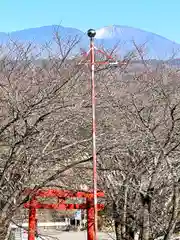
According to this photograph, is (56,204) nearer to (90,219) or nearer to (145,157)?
(90,219)

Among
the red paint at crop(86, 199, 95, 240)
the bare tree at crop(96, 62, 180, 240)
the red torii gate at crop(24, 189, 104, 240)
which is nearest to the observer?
the red torii gate at crop(24, 189, 104, 240)

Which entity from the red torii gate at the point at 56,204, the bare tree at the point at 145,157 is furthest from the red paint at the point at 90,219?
the bare tree at the point at 145,157

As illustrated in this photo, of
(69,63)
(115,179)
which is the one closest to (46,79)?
(69,63)

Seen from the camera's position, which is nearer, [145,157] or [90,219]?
[145,157]

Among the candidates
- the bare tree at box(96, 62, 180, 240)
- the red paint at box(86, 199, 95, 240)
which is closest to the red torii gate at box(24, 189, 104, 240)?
the red paint at box(86, 199, 95, 240)

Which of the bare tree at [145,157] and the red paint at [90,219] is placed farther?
the red paint at [90,219]

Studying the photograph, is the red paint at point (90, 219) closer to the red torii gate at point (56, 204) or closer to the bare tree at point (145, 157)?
the red torii gate at point (56, 204)

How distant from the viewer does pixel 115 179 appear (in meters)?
12.3

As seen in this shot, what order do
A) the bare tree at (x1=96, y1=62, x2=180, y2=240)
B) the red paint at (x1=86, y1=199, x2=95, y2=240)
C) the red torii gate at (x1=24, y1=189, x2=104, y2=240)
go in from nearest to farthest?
the red torii gate at (x1=24, y1=189, x2=104, y2=240) < the bare tree at (x1=96, y1=62, x2=180, y2=240) < the red paint at (x1=86, y1=199, x2=95, y2=240)

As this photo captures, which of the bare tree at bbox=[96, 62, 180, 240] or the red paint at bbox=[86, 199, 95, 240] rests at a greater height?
the bare tree at bbox=[96, 62, 180, 240]

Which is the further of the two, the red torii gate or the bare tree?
the bare tree

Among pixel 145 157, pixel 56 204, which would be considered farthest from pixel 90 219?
pixel 145 157

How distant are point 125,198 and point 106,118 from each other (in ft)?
6.57

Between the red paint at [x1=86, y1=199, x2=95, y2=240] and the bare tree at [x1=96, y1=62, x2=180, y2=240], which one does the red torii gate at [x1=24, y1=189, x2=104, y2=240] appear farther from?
the bare tree at [x1=96, y1=62, x2=180, y2=240]
